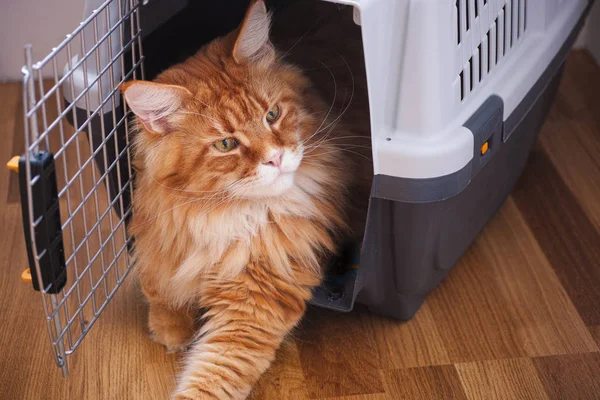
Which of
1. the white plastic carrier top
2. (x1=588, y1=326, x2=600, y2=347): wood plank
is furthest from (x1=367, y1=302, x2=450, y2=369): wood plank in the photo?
the white plastic carrier top

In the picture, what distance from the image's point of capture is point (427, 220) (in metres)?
1.35

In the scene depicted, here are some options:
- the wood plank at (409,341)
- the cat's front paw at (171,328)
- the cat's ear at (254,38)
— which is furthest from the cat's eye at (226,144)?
the wood plank at (409,341)

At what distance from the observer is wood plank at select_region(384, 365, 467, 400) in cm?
140

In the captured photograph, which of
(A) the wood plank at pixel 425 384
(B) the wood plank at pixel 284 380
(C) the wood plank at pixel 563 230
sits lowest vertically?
(C) the wood plank at pixel 563 230

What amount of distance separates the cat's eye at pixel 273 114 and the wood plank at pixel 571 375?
71cm

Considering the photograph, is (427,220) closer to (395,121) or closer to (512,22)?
(395,121)

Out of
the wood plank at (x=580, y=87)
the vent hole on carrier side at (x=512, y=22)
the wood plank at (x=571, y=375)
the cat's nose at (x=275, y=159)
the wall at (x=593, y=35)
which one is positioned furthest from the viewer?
the wall at (x=593, y=35)

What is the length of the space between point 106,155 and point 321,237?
1.43 feet

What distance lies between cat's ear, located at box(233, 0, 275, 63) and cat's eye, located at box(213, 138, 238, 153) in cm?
15

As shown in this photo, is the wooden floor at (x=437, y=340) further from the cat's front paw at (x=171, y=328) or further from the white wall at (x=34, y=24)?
the white wall at (x=34, y=24)

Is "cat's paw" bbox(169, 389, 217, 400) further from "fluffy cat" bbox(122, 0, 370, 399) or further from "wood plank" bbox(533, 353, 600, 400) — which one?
"wood plank" bbox(533, 353, 600, 400)

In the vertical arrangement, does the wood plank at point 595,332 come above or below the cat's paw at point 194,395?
below

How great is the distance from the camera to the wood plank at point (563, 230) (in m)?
1.65

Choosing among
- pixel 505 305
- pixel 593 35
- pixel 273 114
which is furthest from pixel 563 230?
pixel 593 35
